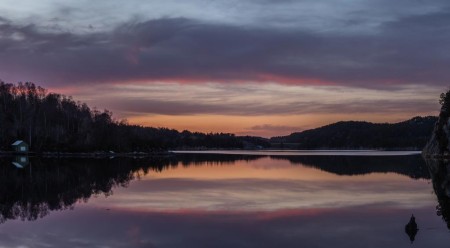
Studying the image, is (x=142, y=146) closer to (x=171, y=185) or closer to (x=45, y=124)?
(x=45, y=124)

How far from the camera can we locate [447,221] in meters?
21.2

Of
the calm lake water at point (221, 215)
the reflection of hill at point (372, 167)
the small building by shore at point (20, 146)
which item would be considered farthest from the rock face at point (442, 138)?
the small building by shore at point (20, 146)

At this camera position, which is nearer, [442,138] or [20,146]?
[442,138]

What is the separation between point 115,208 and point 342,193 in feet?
47.9

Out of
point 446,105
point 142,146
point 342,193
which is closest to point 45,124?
point 142,146

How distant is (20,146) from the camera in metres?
107

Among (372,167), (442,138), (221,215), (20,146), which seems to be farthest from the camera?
(20,146)

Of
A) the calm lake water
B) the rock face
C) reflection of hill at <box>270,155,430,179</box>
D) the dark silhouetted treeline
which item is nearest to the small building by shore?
the dark silhouetted treeline

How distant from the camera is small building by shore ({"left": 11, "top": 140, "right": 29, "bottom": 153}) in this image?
106944mm

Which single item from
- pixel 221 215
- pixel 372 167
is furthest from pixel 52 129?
pixel 221 215

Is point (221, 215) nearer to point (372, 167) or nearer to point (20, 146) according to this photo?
point (372, 167)

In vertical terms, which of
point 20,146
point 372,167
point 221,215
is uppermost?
point 20,146

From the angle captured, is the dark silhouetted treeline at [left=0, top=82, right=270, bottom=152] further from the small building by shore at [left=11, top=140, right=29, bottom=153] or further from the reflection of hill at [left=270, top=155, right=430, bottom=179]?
the reflection of hill at [left=270, top=155, right=430, bottom=179]

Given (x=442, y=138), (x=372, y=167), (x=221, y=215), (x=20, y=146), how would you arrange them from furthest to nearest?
(x=20, y=146) < (x=442, y=138) < (x=372, y=167) < (x=221, y=215)
